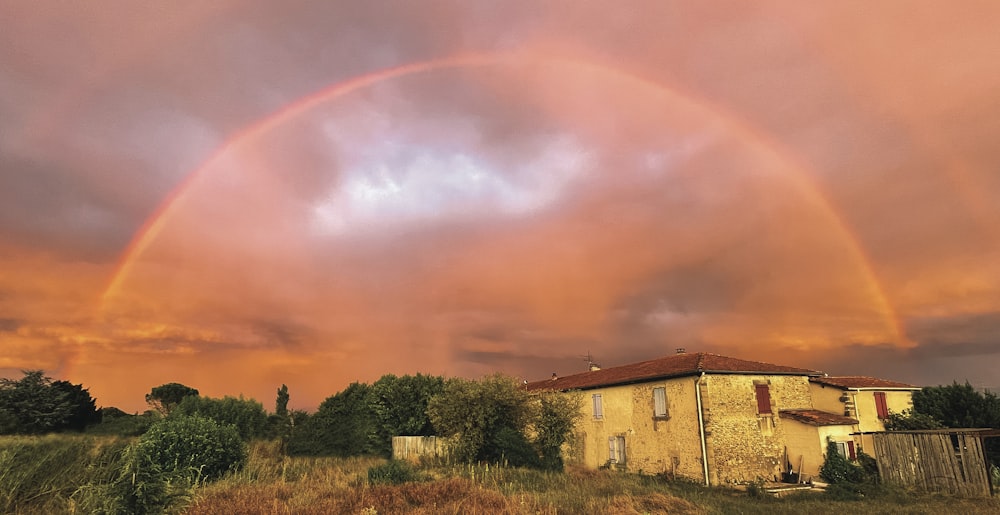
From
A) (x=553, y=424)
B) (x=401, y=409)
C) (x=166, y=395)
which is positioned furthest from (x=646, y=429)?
(x=166, y=395)

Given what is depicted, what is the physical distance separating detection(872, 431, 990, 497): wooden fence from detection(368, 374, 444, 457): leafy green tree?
84.2 feet

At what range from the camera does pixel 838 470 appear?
24.1m

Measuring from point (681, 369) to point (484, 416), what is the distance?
1115cm

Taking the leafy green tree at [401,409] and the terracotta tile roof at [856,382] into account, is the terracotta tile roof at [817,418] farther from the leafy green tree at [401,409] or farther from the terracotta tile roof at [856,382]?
the leafy green tree at [401,409]

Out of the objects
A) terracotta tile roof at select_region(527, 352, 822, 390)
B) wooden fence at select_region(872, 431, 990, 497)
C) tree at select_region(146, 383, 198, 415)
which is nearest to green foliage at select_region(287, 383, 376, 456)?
terracotta tile roof at select_region(527, 352, 822, 390)

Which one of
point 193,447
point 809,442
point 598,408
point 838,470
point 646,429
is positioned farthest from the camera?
point 598,408

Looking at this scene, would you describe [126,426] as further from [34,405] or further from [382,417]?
[382,417]

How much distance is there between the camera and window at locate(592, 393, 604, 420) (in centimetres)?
3212

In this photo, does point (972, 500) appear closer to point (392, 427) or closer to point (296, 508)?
point (296, 508)

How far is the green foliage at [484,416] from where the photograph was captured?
25.9 metres

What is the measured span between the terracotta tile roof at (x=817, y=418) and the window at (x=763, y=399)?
0.85 m

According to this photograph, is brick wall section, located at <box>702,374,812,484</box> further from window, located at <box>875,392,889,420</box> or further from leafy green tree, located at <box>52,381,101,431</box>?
leafy green tree, located at <box>52,381,101,431</box>

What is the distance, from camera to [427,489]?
12.0 m

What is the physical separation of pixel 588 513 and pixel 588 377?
87.7 ft
